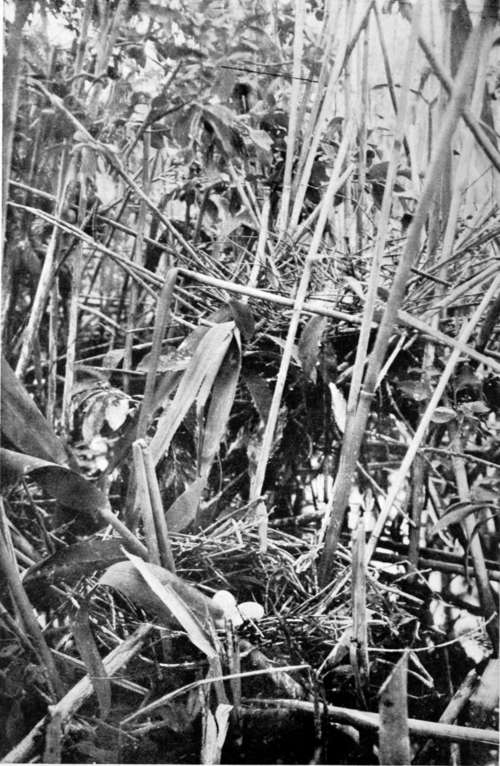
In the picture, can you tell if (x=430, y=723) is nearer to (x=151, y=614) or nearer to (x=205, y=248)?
(x=151, y=614)

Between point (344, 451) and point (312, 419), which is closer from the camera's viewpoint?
point (344, 451)

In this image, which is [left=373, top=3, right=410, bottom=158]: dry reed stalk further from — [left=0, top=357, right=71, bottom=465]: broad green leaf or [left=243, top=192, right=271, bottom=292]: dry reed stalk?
[left=0, top=357, right=71, bottom=465]: broad green leaf

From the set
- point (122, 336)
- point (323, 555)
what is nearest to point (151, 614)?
point (323, 555)

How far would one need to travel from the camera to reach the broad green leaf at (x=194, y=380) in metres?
0.57

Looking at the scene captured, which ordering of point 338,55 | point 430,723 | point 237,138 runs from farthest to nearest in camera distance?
1. point 237,138
2. point 338,55
3. point 430,723

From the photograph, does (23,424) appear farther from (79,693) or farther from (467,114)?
(467,114)

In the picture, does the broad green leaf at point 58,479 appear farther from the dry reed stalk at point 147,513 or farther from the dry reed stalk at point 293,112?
the dry reed stalk at point 293,112

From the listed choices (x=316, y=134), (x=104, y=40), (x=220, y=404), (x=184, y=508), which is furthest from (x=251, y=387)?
(x=104, y=40)

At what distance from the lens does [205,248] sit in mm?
738

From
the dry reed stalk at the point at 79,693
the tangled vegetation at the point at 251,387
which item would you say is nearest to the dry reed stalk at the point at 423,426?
the tangled vegetation at the point at 251,387

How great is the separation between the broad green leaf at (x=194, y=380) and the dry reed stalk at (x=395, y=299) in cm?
15

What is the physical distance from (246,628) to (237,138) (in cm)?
53

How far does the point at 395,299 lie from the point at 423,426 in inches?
5.3

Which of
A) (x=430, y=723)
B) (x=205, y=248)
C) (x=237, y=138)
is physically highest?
(x=237, y=138)
